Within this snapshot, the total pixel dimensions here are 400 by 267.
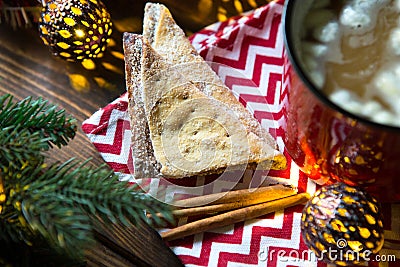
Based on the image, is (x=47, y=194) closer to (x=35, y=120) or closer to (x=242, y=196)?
(x=35, y=120)

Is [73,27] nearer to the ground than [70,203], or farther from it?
farther from it

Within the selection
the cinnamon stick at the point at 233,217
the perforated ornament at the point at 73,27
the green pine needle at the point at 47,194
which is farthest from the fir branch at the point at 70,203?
the perforated ornament at the point at 73,27

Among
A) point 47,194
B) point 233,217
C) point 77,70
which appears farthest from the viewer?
point 77,70

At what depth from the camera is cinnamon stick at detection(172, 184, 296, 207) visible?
2.90 ft

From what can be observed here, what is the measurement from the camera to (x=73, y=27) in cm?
94

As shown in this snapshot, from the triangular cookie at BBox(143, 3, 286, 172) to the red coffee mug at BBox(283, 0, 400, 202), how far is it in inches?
2.0

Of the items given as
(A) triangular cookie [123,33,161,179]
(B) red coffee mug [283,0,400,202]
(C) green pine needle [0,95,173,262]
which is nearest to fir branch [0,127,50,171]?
(C) green pine needle [0,95,173,262]

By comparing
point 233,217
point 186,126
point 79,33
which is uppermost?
point 79,33

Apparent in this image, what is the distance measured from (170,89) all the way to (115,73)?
0.14 metres

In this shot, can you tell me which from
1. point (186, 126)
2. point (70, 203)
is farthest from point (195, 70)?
point (70, 203)

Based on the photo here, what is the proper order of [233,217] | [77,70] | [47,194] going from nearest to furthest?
1. [47,194]
2. [233,217]
3. [77,70]

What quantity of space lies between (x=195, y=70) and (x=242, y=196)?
0.65 feet

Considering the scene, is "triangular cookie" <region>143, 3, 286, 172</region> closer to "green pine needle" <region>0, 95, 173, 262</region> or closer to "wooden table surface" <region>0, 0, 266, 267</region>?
"wooden table surface" <region>0, 0, 266, 267</region>

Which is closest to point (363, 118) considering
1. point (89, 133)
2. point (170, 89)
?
point (170, 89)
